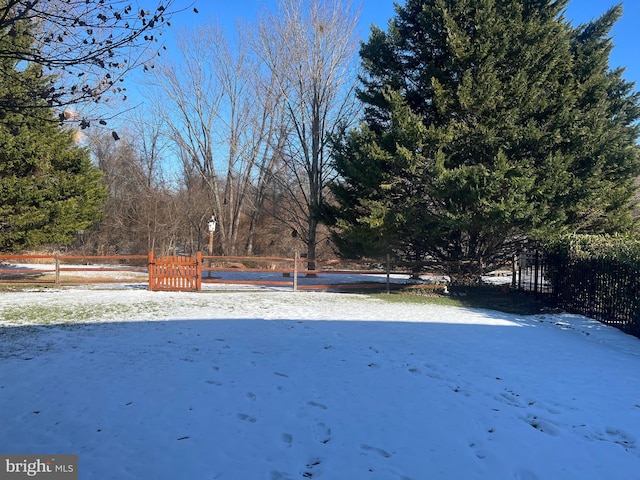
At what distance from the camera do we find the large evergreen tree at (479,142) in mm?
12633

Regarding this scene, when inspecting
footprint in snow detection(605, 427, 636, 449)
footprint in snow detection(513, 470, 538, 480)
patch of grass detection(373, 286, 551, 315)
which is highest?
patch of grass detection(373, 286, 551, 315)

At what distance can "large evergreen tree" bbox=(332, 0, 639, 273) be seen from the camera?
12.6 metres

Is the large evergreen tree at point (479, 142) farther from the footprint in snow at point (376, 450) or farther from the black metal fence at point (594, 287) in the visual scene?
the footprint in snow at point (376, 450)

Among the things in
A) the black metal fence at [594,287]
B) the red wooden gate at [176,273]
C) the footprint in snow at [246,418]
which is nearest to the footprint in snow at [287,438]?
the footprint in snow at [246,418]

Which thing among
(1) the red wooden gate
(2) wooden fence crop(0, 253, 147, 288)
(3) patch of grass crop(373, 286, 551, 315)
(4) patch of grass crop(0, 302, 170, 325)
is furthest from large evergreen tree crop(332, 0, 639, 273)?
(2) wooden fence crop(0, 253, 147, 288)

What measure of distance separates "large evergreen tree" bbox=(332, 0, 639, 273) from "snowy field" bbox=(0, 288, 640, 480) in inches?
224

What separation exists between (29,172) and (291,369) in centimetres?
1583

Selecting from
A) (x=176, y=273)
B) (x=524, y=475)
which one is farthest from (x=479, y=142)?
(x=524, y=475)

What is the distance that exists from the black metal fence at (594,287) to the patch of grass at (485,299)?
1.62 feet

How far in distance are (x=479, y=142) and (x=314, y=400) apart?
1144cm

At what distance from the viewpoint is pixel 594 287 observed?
987 cm

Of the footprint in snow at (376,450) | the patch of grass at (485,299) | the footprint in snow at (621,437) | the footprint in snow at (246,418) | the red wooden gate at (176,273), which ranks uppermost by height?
the red wooden gate at (176,273)

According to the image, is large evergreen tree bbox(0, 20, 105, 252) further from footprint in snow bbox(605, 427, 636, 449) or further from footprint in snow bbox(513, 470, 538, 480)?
footprint in snow bbox(605, 427, 636, 449)

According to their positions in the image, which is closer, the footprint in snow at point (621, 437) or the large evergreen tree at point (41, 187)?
the footprint in snow at point (621, 437)
